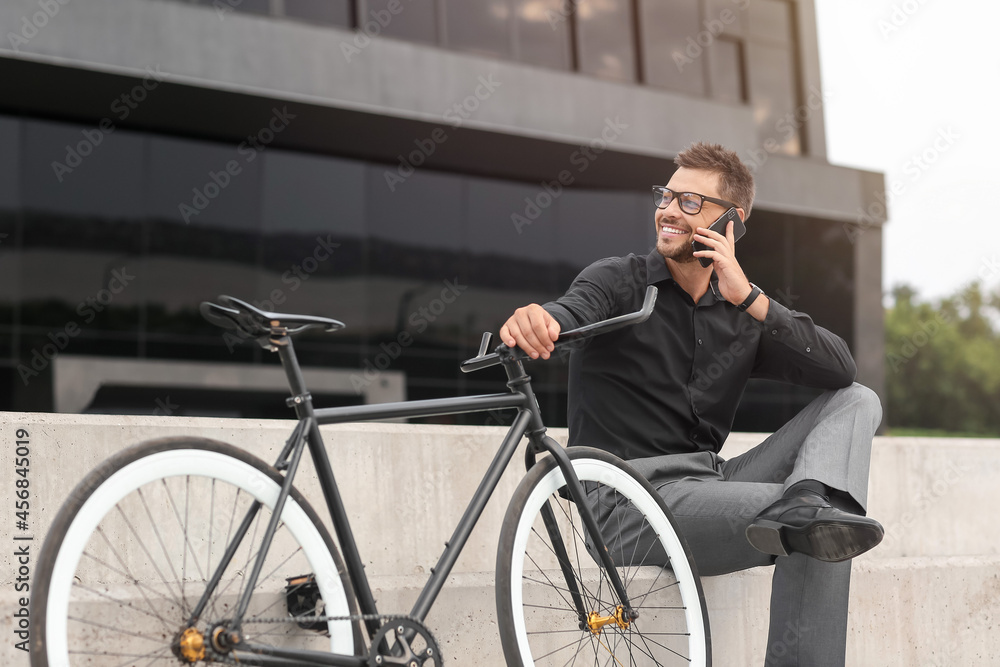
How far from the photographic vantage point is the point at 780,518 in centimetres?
264

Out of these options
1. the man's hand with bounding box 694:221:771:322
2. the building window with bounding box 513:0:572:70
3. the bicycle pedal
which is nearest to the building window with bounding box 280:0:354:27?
the building window with bounding box 513:0:572:70

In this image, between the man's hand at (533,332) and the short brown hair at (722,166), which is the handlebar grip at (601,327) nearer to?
the man's hand at (533,332)

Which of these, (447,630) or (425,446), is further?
(425,446)

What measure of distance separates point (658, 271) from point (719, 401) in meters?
0.52

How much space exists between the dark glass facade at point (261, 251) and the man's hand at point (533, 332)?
13520 mm

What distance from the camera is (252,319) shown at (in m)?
2.11

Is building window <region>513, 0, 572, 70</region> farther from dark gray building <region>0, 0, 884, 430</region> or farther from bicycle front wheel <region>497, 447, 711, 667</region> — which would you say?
bicycle front wheel <region>497, 447, 711, 667</region>

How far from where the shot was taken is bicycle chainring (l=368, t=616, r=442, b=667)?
2129 millimetres

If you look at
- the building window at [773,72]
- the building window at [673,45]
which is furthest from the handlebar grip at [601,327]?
the building window at [773,72]

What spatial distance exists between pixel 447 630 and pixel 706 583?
1.03 m

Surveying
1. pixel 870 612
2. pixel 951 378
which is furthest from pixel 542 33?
pixel 951 378

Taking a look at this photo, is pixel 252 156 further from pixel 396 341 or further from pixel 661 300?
pixel 661 300

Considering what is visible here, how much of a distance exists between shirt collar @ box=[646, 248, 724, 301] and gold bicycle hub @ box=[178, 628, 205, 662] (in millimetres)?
2000

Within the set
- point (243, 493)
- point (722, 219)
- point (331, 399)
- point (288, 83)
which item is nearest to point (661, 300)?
point (722, 219)
